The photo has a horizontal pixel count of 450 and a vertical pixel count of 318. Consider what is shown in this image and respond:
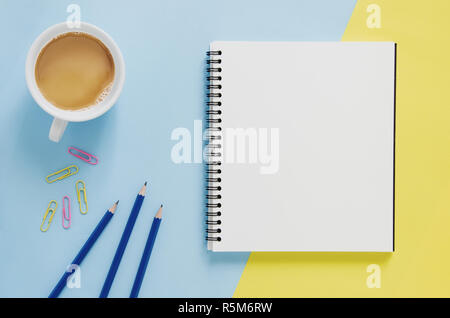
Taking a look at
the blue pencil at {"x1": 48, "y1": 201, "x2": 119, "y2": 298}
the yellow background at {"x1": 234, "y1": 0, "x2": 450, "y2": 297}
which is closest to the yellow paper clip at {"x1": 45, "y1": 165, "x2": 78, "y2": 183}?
the blue pencil at {"x1": 48, "y1": 201, "x2": 119, "y2": 298}

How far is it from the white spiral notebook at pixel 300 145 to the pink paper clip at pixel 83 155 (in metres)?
0.25

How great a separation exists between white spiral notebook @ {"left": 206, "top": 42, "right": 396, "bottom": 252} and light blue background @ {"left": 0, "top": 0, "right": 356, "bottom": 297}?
0.16 feet

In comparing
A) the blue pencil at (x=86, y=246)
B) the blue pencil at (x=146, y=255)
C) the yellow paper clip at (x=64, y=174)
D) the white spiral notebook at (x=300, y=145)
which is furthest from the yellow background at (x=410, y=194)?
the yellow paper clip at (x=64, y=174)

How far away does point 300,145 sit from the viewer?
907 mm

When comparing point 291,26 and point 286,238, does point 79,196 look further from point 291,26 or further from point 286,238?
point 291,26

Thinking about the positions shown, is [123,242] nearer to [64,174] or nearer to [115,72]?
[64,174]

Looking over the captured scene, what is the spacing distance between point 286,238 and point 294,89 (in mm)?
332

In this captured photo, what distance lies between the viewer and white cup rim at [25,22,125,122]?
780 mm

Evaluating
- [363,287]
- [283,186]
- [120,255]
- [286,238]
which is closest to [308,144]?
[283,186]

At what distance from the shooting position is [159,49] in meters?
0.91

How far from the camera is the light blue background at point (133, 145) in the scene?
893 mm

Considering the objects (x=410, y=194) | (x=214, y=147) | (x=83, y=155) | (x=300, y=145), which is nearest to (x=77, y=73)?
(x=83, y=155)

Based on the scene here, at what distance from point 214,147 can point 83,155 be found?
290 mm

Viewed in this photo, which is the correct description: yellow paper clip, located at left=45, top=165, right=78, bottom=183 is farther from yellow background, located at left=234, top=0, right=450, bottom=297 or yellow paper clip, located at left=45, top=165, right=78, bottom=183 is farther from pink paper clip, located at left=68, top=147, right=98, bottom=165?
yellow background, located at left=234, top=0, right=450, bottom=297
